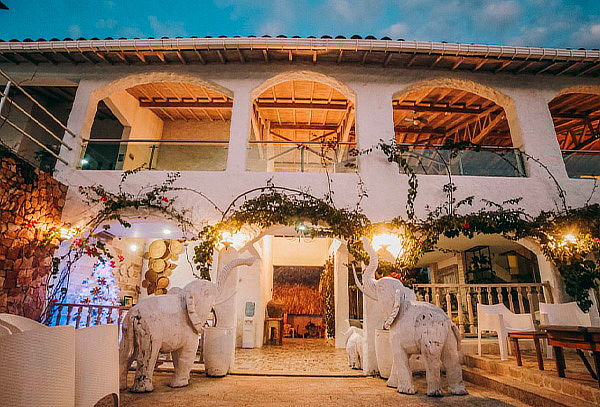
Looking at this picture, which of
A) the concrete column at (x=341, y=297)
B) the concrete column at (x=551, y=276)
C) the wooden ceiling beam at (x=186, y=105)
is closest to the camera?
the concrete column at (x=551, y=276)

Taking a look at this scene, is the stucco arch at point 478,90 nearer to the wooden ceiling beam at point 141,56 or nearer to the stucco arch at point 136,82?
the stucco arch at point 136,82

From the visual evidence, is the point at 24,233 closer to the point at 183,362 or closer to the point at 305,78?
the point at 183,362

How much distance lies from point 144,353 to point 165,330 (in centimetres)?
27

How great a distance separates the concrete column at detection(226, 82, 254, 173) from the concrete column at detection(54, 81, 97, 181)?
8.61 feet

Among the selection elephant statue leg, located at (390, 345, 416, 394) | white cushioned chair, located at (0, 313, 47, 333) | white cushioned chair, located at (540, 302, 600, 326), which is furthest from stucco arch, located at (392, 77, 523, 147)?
white cushioned chair, located at (0, 313, 47, 333)

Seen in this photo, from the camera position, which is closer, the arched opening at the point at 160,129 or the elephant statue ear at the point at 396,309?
the elephant statue ear at the point at 396,309

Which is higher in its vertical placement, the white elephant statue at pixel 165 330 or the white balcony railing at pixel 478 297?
the white balcony railing at pixel 478 297

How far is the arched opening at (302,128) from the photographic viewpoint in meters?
5.66

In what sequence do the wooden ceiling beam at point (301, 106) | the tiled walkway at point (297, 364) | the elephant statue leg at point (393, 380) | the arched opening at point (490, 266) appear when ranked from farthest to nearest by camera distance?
the arched opening at point (490, 266), the wooden ceiling beam at point (301, 106), the tiled walkway at point (297, 364), the elephant statue leg at point (393, 380)

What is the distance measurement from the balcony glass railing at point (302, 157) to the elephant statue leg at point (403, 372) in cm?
304

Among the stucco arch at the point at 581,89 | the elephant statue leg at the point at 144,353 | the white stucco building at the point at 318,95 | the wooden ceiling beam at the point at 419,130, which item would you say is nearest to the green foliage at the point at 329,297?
the white stucco building at the point at 318,95

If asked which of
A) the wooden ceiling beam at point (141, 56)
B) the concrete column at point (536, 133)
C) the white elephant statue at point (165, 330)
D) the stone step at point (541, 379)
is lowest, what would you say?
the stone step at point (541, 379)

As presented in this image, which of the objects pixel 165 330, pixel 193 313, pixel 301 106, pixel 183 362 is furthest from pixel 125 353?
pixel 301 106

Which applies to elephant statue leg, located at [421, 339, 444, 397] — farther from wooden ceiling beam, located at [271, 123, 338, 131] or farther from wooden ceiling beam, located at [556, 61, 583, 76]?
wooden ceiling beam, located at [271, 123, 338, 131]
